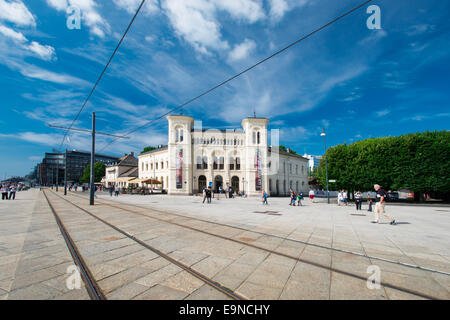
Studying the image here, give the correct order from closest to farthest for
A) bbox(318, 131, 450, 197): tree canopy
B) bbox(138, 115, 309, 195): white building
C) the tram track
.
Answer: the tram track < bbox(318, 131, 450, 197): tree canopy < bbox(138, 115, 309, 195): white building

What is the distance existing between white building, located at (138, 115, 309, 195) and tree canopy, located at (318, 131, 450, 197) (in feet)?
48.0

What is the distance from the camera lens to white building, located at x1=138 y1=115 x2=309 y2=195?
39125mm

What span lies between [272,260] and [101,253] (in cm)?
411

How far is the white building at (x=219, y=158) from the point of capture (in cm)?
3912

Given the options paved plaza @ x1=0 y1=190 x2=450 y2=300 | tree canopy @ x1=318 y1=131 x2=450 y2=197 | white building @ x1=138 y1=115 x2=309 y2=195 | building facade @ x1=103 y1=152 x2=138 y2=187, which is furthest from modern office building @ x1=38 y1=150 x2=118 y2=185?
paved plaza @ x1=0 y1=190 x2=450 y2=300

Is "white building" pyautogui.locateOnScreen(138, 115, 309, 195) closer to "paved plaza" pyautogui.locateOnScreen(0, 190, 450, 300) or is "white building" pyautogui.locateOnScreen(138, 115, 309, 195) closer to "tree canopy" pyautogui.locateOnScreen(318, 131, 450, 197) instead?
"tree canopy" pyautogui.locateOnScreen(318, 131, 450, 197)

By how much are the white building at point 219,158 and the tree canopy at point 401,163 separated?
48.0ft

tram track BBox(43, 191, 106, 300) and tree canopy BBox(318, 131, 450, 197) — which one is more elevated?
tree canopy BBox(318, 131, 450, 197)

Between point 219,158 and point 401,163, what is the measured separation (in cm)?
2956

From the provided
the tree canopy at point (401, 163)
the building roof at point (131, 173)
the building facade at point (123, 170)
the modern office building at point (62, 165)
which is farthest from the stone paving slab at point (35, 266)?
the modern office building at point (62, 165)

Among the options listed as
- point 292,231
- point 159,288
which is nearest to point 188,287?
point 159,288

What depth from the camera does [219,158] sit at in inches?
1622

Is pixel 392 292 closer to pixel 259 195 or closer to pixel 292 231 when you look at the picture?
pixel 292 231

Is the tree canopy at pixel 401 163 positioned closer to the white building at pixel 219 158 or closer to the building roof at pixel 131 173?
the white building at pixel 219 158
